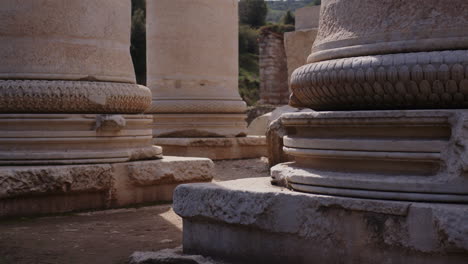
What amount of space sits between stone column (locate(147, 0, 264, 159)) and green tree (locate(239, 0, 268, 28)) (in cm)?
4449

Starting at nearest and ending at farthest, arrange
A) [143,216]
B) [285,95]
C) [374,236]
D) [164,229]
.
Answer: [374,236], [164,229], [143,216], [285,95]

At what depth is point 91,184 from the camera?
560 cm

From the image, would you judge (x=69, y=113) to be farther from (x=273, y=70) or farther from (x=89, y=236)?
(x=273, y=70)

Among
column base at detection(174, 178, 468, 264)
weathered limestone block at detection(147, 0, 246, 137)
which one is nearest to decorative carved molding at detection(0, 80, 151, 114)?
column base at detection(174, 178, 468, 264)

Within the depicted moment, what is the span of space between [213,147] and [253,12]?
45553 millimetres

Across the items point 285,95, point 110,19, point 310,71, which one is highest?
point 110,19

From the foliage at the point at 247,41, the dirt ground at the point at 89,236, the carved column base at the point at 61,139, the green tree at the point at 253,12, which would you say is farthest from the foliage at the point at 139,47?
the dirt ground at the point at 89,236

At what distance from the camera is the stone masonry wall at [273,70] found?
23.0 meters

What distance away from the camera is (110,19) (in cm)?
625

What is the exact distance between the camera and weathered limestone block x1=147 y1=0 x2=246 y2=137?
397 inches

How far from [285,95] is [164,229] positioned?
1841 cm

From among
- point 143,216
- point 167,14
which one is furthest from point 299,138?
point 167,14

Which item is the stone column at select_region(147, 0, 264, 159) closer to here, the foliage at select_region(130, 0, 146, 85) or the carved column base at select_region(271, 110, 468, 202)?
the carved column base at select_region(271, 110, 468, 202)

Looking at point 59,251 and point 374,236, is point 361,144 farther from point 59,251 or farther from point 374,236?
point 59,251
